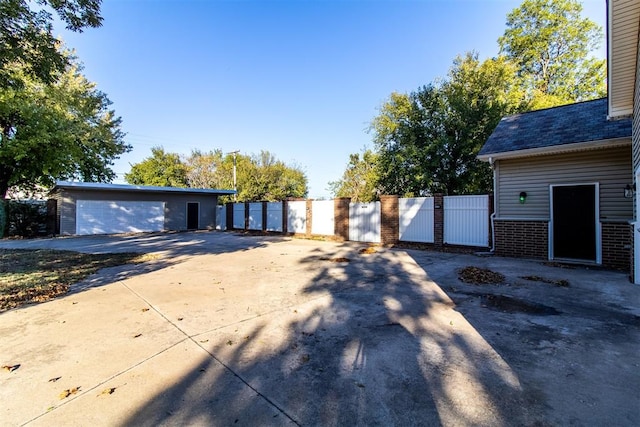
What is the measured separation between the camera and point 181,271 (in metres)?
7.08

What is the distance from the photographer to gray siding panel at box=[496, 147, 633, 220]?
24.0 feet

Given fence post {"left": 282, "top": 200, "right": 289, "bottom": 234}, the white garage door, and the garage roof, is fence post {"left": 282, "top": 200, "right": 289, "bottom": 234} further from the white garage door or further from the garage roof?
the white garage door

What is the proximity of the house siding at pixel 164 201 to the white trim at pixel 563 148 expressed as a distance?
19.3 metres

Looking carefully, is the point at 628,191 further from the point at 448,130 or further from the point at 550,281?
the point at 448,130

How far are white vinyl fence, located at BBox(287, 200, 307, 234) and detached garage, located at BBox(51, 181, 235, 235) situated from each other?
25.3 ft

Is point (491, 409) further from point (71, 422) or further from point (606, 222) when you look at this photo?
point (606, 222)

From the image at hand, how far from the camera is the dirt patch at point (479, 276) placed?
5832 mm

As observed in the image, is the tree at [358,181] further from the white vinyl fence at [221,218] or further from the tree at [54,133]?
the tree at [54,133]

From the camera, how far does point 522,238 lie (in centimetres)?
870

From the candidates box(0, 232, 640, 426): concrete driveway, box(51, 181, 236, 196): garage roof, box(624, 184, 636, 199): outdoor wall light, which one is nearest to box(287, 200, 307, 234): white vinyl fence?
box(51, 181, 236, 196): garage roof

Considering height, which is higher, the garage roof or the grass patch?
the garage roof

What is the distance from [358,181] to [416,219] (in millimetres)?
11182

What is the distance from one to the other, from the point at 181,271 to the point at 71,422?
17.5ft

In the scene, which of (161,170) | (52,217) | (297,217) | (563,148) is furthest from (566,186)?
(161,170)
